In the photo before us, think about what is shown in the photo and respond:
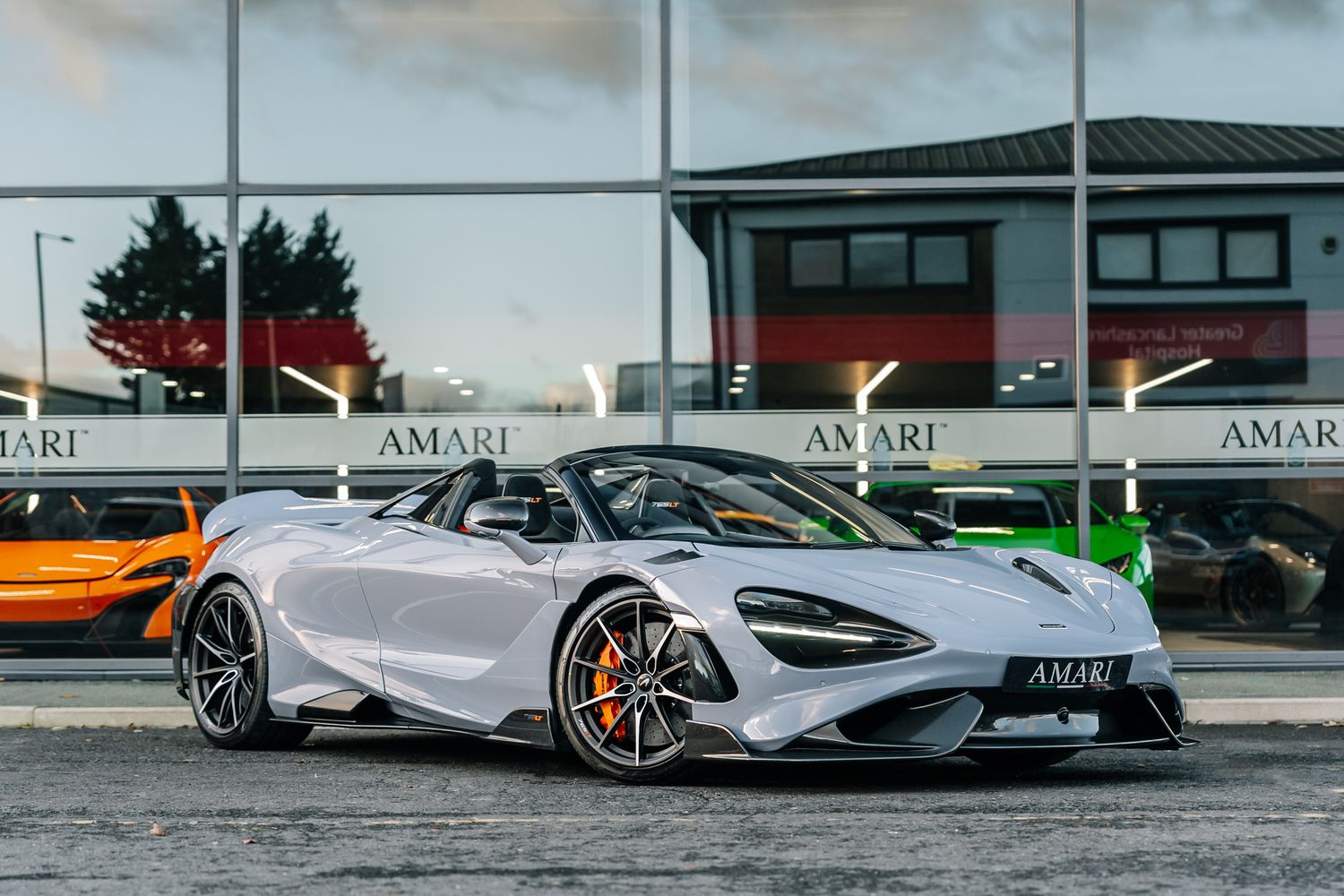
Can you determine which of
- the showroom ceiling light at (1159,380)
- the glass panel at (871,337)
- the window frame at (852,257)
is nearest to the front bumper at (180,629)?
the glass panel at (871,337)

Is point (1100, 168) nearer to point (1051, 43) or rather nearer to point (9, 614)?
point (1051, 43)

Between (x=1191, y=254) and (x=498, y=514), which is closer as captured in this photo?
(x=498, y=514)

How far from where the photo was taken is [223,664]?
7664 mm

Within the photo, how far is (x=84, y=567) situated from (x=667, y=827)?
715 centimetres

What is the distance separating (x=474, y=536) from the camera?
6.77 m

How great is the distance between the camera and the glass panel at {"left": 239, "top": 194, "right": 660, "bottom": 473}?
11242 mm

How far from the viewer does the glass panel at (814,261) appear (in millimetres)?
11336

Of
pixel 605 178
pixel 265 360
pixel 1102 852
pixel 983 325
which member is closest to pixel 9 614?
pixel 265 360

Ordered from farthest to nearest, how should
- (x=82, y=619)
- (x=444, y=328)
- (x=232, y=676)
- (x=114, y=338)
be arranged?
(x=444, y=328), (x=114, y=338), (x=82, y=619), (x=232, y=676)

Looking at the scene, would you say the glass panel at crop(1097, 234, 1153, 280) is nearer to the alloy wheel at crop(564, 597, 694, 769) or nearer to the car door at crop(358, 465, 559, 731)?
the car door at crop(358, 465, 559, 731)

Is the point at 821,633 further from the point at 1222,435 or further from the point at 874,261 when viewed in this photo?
the point at 1222,435

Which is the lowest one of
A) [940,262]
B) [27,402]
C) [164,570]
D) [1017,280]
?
[164,570]

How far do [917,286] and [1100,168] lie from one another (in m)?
1.49

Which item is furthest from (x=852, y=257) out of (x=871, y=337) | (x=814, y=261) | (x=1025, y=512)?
(x=1025, y=512)
